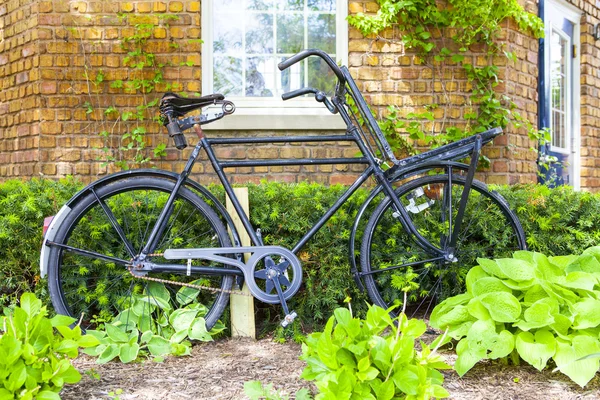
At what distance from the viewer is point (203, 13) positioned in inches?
192

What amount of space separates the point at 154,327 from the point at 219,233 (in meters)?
0.55

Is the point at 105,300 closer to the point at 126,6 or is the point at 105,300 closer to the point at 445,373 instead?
the point at 445,373

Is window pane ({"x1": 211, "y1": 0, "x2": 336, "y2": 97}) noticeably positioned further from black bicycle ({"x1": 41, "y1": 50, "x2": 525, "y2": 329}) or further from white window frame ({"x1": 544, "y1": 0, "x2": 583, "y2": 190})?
white window frame ({"x1": 544, "y1": 0, "x2": 583, "y2": 190})

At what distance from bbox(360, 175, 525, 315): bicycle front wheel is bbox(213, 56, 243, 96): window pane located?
7.33 feet

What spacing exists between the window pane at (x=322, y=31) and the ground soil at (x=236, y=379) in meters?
2.99

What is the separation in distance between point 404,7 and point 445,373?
11.0 feet

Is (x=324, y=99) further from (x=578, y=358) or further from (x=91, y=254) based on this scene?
(x=578, y=358)

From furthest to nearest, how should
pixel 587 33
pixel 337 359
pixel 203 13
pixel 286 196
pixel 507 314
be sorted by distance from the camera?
pixel 587 33, pixel 203 13, pixel 286 196, pixel 507 314, pixel 337 359

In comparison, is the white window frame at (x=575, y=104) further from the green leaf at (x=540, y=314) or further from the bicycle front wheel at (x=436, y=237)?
the green leaf at (x=540, y=314)

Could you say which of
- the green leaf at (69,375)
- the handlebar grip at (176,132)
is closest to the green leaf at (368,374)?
the green leaf at (69,375)

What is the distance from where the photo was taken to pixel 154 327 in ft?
9.66

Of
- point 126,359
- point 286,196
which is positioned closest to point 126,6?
point 286,196

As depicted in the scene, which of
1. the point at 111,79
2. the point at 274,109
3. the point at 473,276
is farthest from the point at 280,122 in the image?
the point at 473,276

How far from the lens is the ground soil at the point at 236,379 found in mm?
2232
